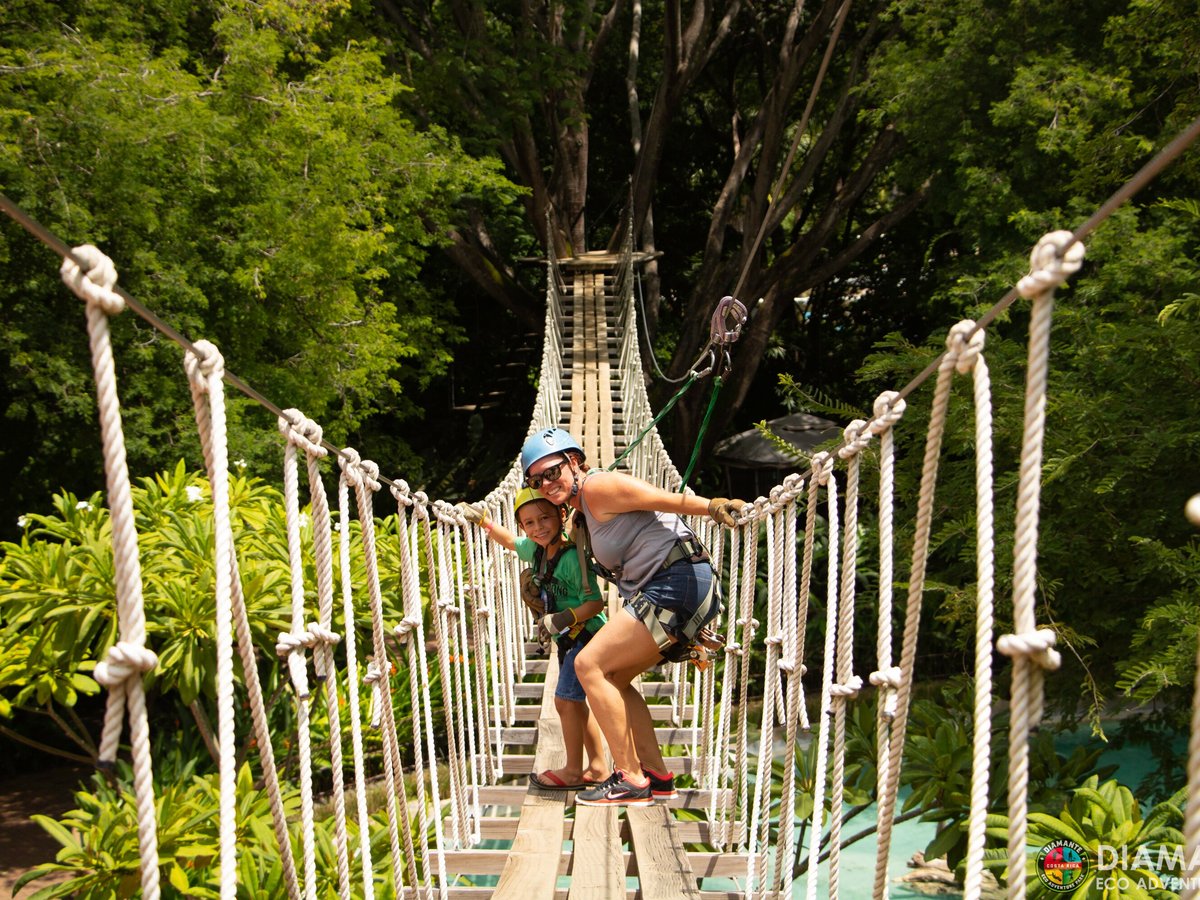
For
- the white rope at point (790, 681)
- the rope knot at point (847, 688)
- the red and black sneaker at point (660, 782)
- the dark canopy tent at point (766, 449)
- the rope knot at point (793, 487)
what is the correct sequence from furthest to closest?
the dark canopy tent at point (766, 449)
the red and black sneaker at point (660, 782)
the rope knot at point (793, 487)
the white rope at point (790, 681)
the rope knot at point (847, 688)

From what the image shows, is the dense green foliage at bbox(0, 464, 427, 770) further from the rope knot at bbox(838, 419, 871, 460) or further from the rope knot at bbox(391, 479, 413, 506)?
the rope knot at bbox(838, 419, 871, 460)

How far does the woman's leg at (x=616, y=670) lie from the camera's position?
2283mm

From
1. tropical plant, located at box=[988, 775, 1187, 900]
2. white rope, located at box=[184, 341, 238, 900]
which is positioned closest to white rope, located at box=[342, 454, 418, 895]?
white rope, located at box=[184, 341, 238, 900]

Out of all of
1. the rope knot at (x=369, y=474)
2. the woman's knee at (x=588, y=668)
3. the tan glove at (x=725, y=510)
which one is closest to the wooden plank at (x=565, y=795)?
the woman's knee at (x=588, y=668)

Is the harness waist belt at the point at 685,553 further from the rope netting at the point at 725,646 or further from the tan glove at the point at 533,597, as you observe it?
the tan glove at the point at 533,597

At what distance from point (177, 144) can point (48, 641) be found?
3494mm

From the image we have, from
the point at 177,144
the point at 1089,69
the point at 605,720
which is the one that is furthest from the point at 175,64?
the point at 605,720

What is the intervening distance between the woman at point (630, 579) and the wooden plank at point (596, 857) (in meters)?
0.06

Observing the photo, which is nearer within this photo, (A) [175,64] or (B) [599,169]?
(A) [175,64]

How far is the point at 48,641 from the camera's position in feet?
13.7

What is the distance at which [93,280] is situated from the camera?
99cm

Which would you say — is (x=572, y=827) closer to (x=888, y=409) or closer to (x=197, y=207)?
(x=888, y=409)

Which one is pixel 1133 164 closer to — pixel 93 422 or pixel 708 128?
pixel 93 422

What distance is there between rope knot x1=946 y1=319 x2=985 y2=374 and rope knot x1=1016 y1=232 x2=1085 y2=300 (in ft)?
0.61
